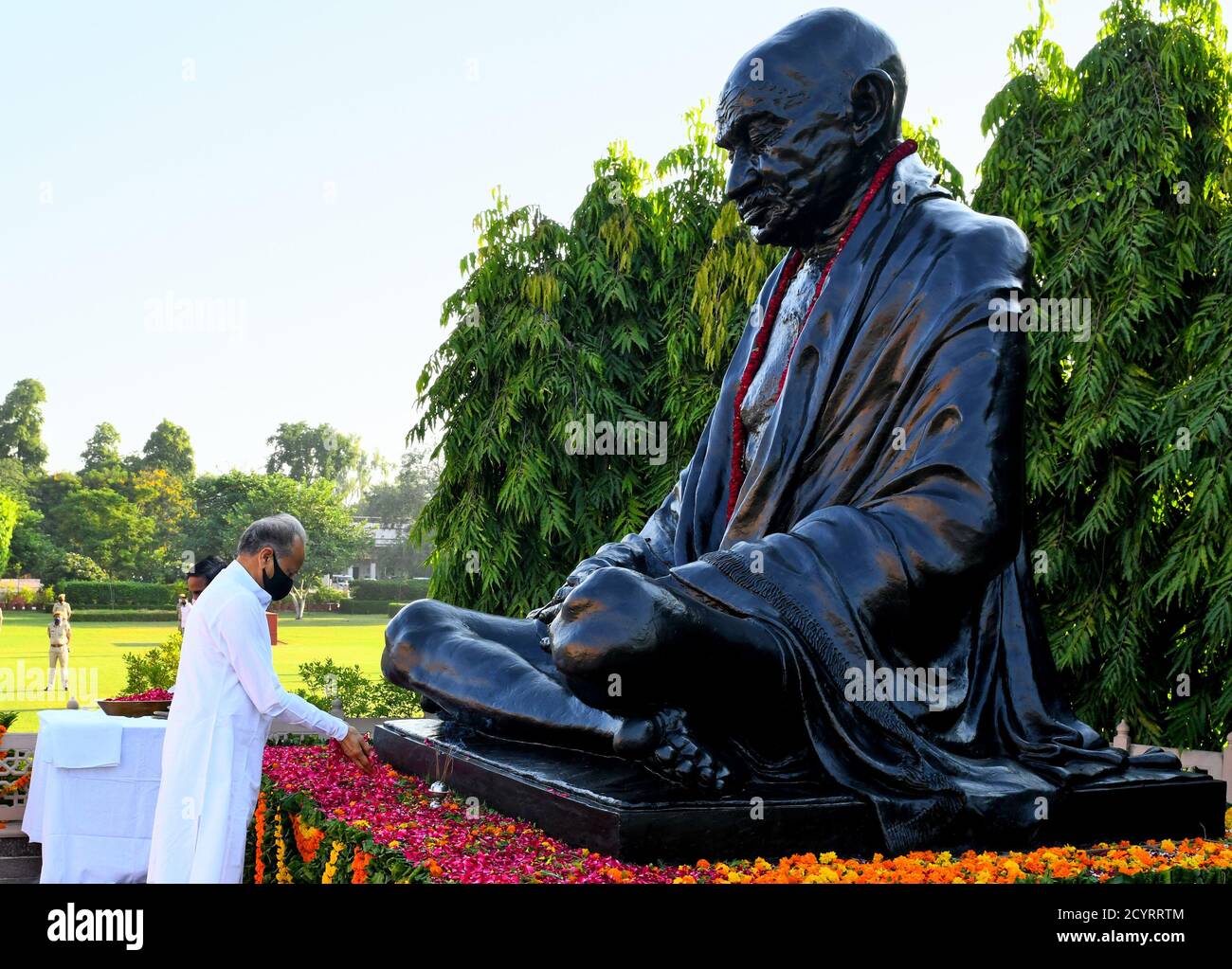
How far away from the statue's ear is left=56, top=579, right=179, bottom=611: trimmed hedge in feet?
133

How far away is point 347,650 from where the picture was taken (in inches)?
1092

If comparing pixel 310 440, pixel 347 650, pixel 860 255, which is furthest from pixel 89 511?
pixel 860 255

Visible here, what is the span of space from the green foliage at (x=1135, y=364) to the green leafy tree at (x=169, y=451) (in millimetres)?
56861

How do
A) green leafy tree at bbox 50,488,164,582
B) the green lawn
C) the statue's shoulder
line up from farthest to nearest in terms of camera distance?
1. green leafy tree at bbox 50,488,164,582
2. the green lawn
3. the statue's shoulder

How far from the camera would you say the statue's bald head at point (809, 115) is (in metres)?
3.72

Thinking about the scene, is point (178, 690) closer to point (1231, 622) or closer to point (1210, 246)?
point (1231, 622)

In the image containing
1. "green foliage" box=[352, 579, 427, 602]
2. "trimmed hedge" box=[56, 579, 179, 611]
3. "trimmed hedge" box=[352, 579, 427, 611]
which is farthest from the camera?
"green foliage" box=[352, 579, 427, 602]

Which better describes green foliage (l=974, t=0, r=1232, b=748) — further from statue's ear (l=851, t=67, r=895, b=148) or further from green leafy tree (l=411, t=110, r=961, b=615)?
statue's ear (l=851, t=67, r=895, b=148)

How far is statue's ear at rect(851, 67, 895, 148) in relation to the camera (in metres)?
3.76

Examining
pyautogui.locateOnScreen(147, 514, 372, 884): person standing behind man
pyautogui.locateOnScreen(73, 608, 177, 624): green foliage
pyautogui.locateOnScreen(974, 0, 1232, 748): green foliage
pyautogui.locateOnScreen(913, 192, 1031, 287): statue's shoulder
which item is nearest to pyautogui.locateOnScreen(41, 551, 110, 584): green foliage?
pyautogui.locateOnScreen(73, 608, 177, 624): green foliage

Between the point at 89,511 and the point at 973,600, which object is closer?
the point at 973,600

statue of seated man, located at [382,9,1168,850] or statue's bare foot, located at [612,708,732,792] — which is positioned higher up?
statue of seated man, located at [382,9,1168,850]

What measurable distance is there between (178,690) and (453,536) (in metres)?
6.87

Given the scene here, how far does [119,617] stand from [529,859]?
38664 millimetres
